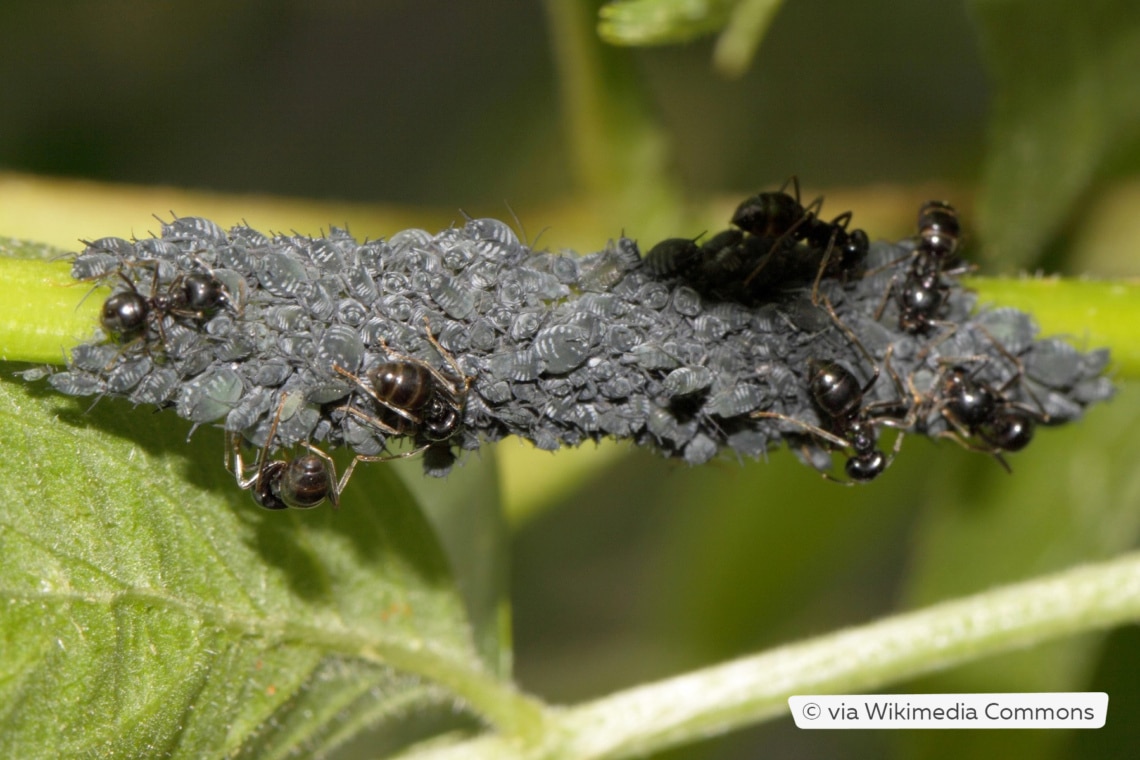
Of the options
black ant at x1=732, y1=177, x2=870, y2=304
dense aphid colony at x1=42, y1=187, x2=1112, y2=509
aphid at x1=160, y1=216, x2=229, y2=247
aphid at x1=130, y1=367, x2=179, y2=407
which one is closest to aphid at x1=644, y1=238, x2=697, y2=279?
dense aphid colony at x1=42, y1=187, x2=1112, y2=509

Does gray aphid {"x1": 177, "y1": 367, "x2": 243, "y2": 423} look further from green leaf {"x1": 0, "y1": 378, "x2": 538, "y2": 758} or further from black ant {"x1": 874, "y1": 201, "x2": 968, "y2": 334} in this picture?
black ant {"x1": 874, "y1": 201, "x2": 968, "y2": 334}

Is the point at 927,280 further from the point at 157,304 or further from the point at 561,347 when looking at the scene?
the point at 157,304

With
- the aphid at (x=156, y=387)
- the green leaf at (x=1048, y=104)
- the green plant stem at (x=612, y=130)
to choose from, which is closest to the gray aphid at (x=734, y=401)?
the aphid at (x=156, y=387)

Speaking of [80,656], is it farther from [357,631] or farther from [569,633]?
[569,633]

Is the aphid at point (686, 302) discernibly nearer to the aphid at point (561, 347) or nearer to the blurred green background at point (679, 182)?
the aphid at point (561, 347)

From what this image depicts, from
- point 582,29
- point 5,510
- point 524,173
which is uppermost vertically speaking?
point 524,173

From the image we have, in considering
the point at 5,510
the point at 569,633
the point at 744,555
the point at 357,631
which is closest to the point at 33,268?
the point at 5,510
